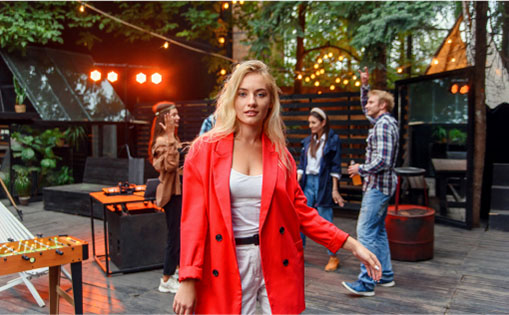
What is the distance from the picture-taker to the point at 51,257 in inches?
134

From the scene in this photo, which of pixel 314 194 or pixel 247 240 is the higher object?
pixel 247 240

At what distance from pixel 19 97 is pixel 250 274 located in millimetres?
12111

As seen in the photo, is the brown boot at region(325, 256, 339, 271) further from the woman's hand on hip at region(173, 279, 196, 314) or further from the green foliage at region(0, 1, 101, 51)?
the green foliage at region(0, 1, 101, 51)

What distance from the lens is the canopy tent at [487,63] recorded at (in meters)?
4.88

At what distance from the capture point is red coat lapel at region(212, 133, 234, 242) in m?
2.08

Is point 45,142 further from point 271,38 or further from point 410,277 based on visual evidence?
point 410,277

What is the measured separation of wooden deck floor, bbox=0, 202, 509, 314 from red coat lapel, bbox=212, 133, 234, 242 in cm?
253

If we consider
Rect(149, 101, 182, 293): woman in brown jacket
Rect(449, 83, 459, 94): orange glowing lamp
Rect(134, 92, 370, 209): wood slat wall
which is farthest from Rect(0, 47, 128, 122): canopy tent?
Rect(449, 83, 459, 94): orange glowing lamp

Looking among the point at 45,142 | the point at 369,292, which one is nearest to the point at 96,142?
the point at 45,142

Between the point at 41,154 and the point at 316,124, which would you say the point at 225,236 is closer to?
the point at 316,124

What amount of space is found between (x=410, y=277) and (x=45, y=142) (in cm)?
1079

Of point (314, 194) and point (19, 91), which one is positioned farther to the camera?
point (19, 91)

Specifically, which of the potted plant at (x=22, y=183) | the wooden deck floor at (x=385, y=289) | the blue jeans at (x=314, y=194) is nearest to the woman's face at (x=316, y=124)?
the blue jeans at (x=314, y=194)

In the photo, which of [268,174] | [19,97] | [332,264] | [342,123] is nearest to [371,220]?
[332,264]
